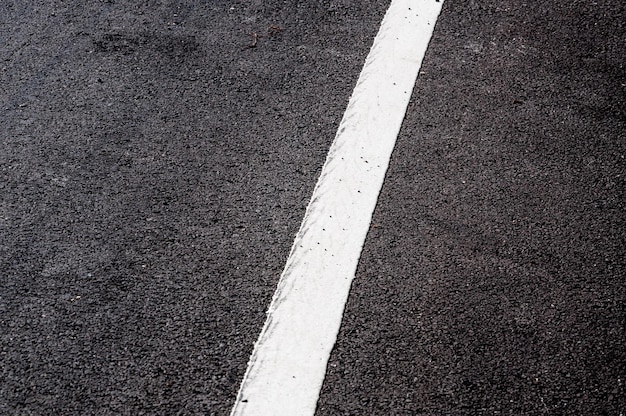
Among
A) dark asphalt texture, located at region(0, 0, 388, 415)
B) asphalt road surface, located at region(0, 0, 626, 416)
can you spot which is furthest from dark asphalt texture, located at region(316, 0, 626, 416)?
dark asphalt texture, located at region(0, 0, 388, 415)

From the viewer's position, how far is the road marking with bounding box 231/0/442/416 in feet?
8.83

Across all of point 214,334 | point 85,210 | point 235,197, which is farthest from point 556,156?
point 85,210

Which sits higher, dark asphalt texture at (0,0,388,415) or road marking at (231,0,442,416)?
dark asphalt texture at (0,0,388,415)

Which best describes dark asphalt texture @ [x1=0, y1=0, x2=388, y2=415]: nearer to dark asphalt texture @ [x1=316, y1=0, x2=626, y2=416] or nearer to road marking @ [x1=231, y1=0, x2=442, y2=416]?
road marking @ [x1=231, y1=0, x2=442, y2=416]

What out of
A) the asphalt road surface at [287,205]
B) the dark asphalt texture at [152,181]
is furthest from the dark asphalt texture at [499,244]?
the dark asphalt texture at [152,181]

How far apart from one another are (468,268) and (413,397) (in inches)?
26.3

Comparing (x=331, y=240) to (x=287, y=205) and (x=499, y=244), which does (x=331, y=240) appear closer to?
(x=287, y=205)

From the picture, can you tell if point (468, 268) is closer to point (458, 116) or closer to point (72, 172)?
point (458, 116)

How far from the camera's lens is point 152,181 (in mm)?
3471

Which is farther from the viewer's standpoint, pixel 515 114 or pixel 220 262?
pixel 515 114

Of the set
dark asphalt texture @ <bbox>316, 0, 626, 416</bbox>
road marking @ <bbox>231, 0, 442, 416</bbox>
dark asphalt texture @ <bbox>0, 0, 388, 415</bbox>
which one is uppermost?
dark asphalt texture @ <bbox>0, 0, 388, 415</bbox>

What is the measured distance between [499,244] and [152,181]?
147cm

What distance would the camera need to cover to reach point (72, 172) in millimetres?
3498

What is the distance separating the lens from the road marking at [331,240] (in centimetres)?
269
